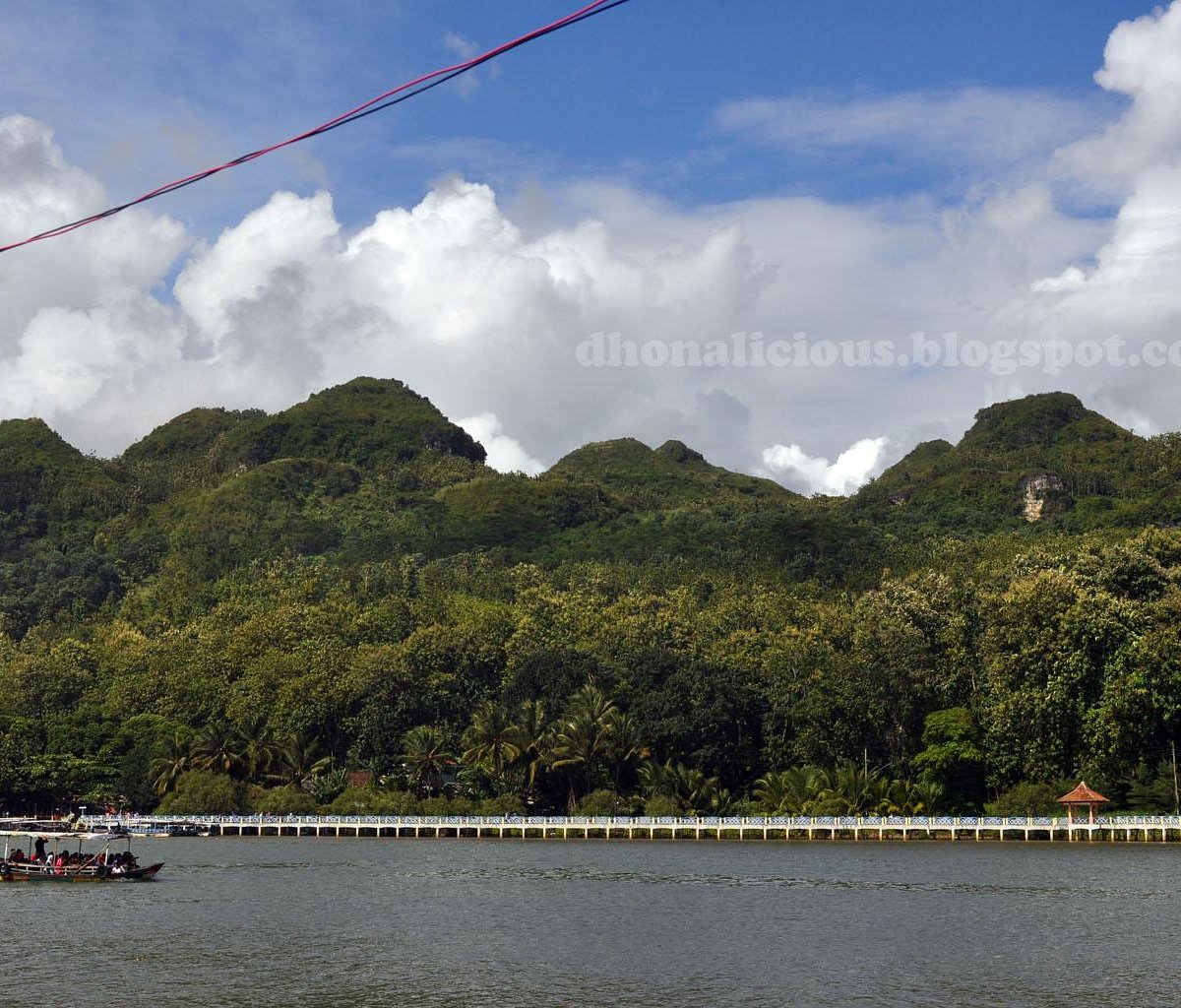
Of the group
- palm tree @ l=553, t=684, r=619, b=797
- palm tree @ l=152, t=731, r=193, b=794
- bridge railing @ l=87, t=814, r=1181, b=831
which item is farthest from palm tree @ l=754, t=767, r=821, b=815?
palm tree @ l=152, t=731, r=193, b=794

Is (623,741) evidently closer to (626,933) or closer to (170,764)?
(170,764)

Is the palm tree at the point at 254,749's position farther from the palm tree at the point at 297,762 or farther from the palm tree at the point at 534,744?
the palm tree at the point at 534,744

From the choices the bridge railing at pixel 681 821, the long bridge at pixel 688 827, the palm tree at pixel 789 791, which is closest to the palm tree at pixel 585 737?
the bridge railing at pixel 681 821

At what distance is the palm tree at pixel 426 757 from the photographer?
Result: 367ft

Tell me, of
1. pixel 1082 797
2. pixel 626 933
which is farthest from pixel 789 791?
pixel 626 933

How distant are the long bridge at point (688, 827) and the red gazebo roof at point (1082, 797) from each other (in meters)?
1.35

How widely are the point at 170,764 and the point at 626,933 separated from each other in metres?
75.4

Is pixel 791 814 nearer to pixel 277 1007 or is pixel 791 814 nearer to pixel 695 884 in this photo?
pixel 695 884

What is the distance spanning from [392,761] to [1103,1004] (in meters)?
86.2

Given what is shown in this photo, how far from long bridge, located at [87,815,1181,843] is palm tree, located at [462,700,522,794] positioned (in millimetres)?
4981

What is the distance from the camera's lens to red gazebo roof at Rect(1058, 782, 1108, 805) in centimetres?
8225

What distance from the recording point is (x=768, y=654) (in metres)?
118

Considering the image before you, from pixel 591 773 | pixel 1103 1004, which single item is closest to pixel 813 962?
pixel 1103 1004

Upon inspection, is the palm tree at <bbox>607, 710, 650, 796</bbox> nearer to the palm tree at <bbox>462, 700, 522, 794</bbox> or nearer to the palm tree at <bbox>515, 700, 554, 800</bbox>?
the palm tree at <bbox>515, 700, 554, 800</bbox>
